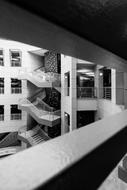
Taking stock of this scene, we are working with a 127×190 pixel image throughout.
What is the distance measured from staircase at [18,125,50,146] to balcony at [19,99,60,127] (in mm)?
1163

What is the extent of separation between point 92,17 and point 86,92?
6.61m

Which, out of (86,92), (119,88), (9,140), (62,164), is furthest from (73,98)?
(62,164)

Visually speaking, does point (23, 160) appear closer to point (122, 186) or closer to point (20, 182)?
point (20, 182)

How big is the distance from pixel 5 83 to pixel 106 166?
31.7ft

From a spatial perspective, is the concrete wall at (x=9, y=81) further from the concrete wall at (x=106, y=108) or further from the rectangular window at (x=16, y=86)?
the concrete wall at (x=106, y=108)

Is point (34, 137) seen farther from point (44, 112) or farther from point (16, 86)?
point (16, 86)

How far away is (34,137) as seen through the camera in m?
8.41

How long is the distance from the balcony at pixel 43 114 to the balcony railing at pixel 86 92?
1640 mm

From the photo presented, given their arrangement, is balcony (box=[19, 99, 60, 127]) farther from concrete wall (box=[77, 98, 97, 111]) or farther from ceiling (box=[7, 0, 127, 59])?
ceiling (box=[7, 0, 127, 59])

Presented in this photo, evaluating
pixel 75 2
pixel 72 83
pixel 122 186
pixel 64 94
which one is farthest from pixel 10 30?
pixel 64 94

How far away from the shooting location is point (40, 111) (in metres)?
Result: 7.62

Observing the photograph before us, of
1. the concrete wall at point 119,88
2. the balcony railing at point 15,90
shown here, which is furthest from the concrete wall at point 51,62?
the concrete wall at point 119,88

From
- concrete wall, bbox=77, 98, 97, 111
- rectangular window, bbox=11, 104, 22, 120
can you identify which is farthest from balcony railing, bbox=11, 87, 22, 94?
concrete wall, bbox=77, 98, 97, 111

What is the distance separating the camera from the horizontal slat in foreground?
0.18 m
